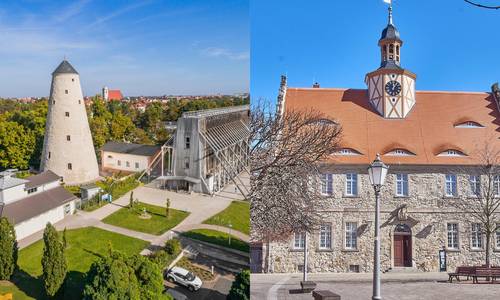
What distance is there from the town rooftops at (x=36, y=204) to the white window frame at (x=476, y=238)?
232 cm

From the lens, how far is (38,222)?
8.52 ft

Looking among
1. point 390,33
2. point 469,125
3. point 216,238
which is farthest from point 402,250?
point 390,33

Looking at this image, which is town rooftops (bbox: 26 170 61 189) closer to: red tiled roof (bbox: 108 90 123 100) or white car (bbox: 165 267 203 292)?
red tiled roof (bbox: 108 90 123 100)

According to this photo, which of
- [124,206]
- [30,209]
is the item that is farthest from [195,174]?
[30,209]

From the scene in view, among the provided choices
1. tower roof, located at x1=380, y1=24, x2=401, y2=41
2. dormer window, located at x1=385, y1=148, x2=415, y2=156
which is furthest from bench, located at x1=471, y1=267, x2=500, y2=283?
tower roof, located at x1=380, y1=24, x2=401, y2=41

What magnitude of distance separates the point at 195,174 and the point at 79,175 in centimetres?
73

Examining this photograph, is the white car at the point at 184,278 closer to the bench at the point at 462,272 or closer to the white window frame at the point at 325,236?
the white window frame at the point at 325,236

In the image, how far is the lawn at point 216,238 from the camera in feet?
8.69

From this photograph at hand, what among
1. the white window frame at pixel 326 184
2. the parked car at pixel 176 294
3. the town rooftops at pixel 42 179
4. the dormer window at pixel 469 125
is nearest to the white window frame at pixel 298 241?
the white window frame at pixel 326 184

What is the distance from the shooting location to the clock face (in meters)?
2.52

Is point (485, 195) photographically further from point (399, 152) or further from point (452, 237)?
point (399, 152)

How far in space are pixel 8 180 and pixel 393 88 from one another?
2228 mm

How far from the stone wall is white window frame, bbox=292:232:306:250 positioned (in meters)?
0.02

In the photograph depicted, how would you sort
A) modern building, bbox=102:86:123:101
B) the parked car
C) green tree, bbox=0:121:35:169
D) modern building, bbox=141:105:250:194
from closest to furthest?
modern building, bbox=141:105:250:194
the parked car
green tree, bbox=0:121:35:169
modern building, bbox=102:86:123:101
